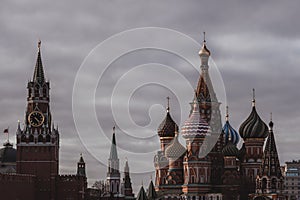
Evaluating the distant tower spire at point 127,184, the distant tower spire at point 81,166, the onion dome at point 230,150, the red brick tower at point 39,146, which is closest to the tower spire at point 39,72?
the red brick tower at point 39,146

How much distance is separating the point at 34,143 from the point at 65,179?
14.9ft

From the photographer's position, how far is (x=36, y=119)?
75.9 meters

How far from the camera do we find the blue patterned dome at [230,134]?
277 feet

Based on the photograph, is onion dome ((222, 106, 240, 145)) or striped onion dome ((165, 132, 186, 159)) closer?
striped onion dome ((165, 132, 186, 159))

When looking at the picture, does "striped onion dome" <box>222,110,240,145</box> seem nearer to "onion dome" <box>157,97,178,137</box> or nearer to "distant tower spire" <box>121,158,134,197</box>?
"onion dome" <box>157,97,178,137</box>

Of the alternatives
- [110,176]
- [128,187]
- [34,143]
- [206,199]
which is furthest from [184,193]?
[110,176]

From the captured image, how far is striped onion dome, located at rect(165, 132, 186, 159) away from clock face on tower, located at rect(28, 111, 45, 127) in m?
13.4

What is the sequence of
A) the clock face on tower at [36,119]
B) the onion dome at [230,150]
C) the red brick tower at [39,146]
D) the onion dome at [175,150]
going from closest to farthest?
1. the red brick tower at [39,146]
2. the clock face on tower at [36,119]
3. the onion dome at [230,150]
4. the onion dome at [175,150]

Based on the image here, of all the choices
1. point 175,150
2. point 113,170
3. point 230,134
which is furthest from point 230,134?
point 113,170

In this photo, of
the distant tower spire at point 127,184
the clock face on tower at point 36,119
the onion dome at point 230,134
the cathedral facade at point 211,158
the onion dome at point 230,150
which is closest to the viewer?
the cathedral facade at point 211,158

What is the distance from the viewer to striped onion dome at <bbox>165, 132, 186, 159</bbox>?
79.5m

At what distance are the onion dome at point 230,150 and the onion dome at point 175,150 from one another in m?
4.48

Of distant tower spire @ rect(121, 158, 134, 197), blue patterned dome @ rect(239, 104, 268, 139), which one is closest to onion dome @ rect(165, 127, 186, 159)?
blue patterned dome @ rect(239, 104, 268, 139)

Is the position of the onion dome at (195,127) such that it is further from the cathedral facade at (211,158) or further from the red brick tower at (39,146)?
the red brick tower at (39,146)
